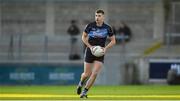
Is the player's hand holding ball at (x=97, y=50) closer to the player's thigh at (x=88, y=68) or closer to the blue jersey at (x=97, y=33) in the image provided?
the blue jersey at (x=97, y=33)

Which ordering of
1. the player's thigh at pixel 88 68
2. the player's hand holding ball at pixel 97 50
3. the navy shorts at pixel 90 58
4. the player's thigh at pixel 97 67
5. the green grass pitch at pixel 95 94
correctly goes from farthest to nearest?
the green grass pitch at pixel 95 94, the player's thigh at pixel 88 68, the navy shorts at pixel 90 58, the player's thigh at pixel 97 67, the player's hand holding ball at pixel 97 50

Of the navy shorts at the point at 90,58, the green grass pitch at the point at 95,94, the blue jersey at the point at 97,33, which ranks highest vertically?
the blue jersey at the point at 97,33

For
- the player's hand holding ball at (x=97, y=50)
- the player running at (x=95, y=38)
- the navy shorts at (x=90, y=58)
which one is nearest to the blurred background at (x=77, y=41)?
the navy shorts at (x=90, y=58)

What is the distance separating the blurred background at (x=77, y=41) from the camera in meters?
31.4

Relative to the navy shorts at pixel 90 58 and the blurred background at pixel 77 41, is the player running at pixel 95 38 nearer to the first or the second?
the navy shorts at pixel 90 58

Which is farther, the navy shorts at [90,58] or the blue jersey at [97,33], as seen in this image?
the navy shorts at [90,58]

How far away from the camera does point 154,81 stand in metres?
30.7

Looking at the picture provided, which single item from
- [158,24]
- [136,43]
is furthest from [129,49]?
[158,24]

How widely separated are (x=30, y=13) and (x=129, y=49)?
615 centimetres

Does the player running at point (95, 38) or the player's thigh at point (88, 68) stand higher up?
the player running at point (95, 38)

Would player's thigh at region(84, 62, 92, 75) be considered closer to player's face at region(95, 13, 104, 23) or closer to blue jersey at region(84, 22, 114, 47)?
blue jersey at region(84, 22, 114, 47)

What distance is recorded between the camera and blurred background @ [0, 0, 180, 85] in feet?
103

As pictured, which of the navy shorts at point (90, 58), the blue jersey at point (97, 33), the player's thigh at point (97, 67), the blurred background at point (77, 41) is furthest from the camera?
the blurred background at point (77, 41)

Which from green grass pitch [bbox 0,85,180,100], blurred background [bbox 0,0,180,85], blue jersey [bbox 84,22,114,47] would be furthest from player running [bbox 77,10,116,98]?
blurred background [bbox 0,0,180,85]
